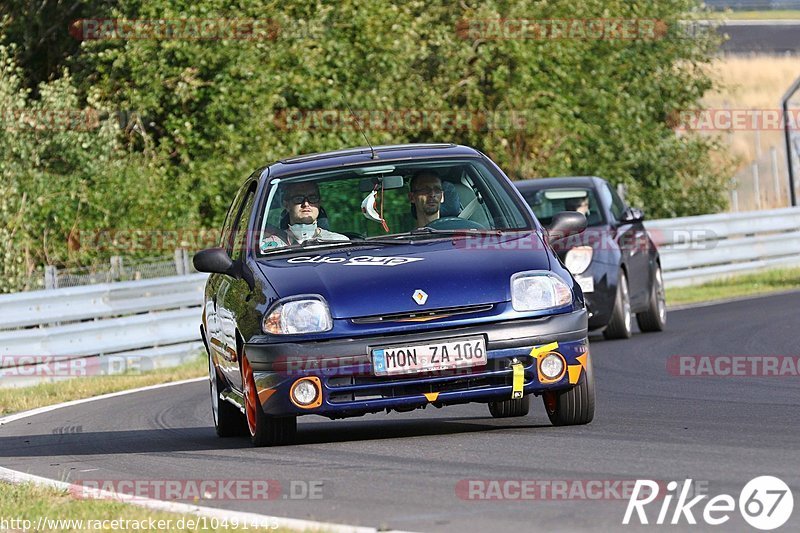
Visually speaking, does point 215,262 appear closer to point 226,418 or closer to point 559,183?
point 226,418

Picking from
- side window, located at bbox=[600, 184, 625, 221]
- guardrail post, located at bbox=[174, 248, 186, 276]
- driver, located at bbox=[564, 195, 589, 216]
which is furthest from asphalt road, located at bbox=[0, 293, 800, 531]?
guardrail post, located at bbox=[174, 248, 186, 276]

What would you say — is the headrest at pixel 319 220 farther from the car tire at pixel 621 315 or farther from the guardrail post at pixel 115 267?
the guardrail post at pixel 115 267

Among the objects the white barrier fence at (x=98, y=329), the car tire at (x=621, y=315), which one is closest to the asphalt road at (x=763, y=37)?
the white barrier fence at (x=98, y=329)

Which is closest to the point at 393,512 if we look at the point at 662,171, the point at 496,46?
the point at 496,46

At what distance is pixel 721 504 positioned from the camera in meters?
5.93

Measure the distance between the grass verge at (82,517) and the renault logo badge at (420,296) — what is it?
1891 millimetres

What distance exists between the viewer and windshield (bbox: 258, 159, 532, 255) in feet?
30.2

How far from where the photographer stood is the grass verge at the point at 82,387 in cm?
1396

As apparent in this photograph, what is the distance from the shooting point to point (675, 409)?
947cm

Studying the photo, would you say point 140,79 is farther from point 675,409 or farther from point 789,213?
point 675,409

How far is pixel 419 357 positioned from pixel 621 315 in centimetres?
784

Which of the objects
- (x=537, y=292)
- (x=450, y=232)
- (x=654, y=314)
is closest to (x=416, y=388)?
(x=537, y=292)

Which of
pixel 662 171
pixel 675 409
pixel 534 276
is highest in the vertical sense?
pixel 534 276

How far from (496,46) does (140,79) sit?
7523 mm
